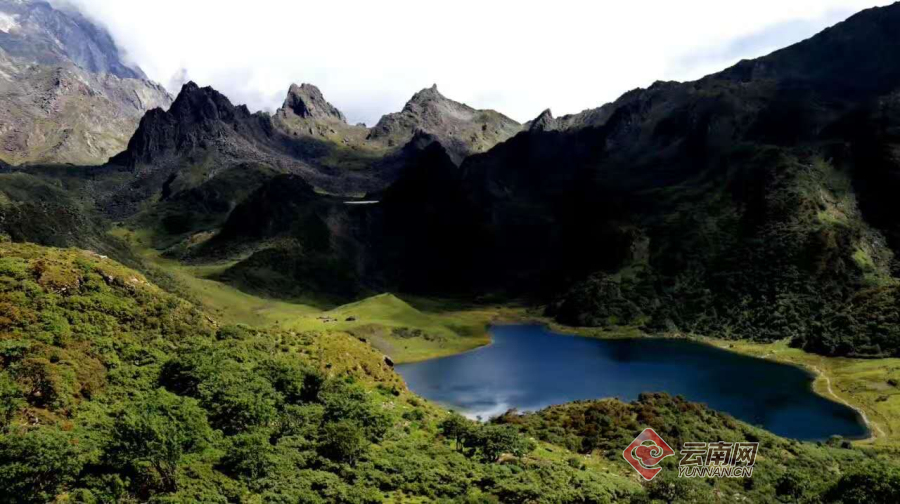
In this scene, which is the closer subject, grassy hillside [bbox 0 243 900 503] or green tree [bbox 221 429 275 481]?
grassy hillside [bbox 0 243 900 503]

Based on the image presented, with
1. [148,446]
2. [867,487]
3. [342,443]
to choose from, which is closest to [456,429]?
[342,443]

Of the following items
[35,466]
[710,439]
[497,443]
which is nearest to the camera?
[35,466]

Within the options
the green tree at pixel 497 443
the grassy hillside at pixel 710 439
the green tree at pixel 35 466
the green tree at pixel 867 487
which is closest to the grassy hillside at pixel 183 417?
the green tree at pixel 35 466

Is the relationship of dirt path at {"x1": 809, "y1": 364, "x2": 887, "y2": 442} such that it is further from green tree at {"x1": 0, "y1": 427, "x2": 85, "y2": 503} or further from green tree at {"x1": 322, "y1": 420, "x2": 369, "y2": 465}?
green tree at {"x1": 0, "y1": 427, "x2": 85, "y2": 503}

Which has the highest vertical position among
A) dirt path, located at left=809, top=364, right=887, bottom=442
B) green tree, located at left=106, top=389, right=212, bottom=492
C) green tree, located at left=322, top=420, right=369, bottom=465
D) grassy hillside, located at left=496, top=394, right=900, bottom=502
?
green tree, located at left=106, top=389, right=212, bottom=492

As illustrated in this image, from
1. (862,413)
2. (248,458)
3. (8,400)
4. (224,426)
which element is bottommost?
(862,413)

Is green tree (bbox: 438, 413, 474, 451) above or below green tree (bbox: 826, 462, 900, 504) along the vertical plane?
above

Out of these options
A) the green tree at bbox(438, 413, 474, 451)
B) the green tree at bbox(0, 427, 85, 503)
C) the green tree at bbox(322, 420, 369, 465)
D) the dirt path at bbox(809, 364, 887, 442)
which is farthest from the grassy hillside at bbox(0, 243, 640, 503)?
the dirt path at bbox(809, 364, 887, 442)

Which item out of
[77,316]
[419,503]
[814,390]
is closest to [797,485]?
[419,503]

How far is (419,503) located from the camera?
48.2m

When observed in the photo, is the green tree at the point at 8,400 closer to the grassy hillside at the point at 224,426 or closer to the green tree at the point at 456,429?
the grassy hillside at the point at 224,426

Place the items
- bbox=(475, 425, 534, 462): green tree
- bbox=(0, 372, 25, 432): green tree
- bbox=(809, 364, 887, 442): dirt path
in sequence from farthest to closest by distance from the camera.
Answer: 1. bbox=(809, 364, 887, 442): dirt path
2. bbox=(475, 425, 534, 462): green tree
3. bbox=(0, 372, 25, 432): green tree

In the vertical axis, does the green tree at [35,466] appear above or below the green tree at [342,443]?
above

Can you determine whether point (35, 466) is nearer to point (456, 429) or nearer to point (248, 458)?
point (248, 458)
